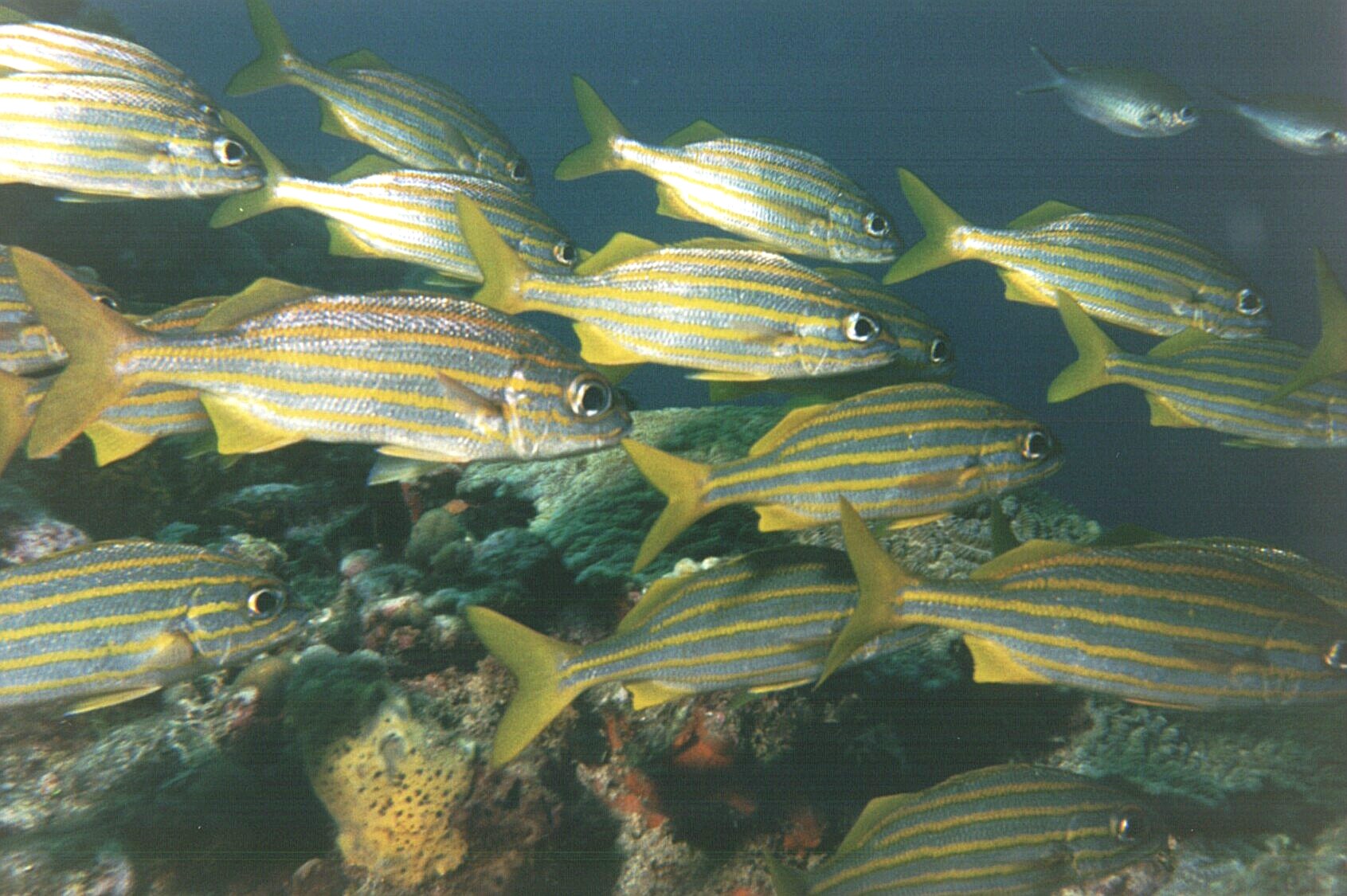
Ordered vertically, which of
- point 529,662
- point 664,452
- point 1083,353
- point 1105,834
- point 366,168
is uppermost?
point 366,168

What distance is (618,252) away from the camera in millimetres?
2979

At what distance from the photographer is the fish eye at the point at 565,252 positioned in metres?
3.60

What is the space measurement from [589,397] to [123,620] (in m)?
1.57

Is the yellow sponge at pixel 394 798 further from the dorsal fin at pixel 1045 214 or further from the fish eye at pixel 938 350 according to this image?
the dorsal fin at pixel 1045 214

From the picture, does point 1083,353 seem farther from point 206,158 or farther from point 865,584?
point 206,158

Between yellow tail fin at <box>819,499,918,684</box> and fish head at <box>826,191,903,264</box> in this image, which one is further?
fish head at <box>826,191,903,264</box>

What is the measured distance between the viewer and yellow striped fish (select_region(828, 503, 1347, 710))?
2238 mm

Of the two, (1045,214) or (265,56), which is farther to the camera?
(265,56)

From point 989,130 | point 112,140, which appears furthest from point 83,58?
point 989,130

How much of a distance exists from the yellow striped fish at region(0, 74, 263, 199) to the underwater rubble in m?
2.02

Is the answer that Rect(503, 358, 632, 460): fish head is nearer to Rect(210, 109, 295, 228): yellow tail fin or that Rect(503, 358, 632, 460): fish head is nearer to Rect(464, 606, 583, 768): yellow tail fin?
Rect(464, 606, 583, 768): yellow tail fin

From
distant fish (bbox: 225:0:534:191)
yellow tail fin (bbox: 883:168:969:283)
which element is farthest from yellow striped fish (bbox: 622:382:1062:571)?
distant fish (bbox: 225:0:534:191)

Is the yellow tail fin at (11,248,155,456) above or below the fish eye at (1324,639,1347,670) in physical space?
above

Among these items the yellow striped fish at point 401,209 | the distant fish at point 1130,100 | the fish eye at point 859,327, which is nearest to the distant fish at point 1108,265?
the fish eye at point 859,327
